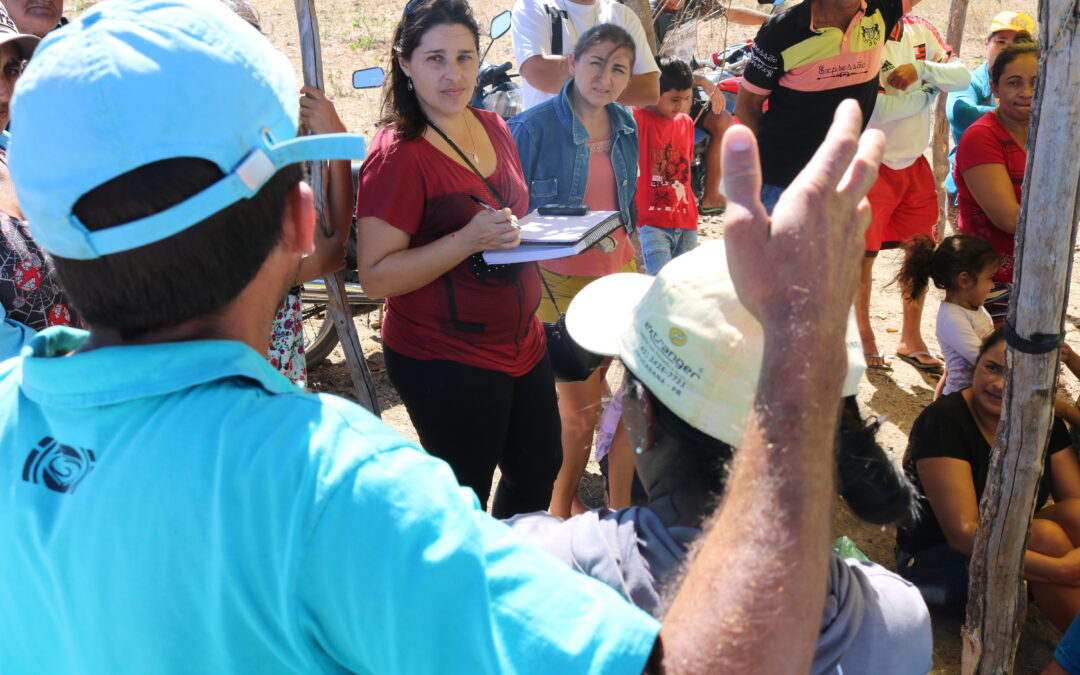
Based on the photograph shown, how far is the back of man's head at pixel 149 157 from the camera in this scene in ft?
2.78

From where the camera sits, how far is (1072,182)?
210 cm

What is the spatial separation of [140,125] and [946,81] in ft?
16.4

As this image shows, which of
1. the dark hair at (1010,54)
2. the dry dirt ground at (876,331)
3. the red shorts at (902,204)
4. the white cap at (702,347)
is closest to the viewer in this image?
the white cap at (702,347)

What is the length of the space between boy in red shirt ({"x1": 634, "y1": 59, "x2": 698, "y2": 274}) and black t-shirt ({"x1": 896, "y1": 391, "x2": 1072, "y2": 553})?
1605 millimetres

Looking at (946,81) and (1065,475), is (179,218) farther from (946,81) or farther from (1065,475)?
(946,81)

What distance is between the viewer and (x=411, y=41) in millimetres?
2705

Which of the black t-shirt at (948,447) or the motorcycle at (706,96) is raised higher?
the motorcycle at (706,96)

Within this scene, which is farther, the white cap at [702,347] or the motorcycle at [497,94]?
the motorcycle at [497,94]

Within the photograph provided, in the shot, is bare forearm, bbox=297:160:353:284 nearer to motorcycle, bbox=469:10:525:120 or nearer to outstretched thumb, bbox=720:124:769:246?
outstretched thumb, bbox=720:124:769:246

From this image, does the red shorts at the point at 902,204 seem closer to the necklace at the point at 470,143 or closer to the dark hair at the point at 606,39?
the dark hair at the point at 606,39

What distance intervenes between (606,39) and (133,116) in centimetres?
302

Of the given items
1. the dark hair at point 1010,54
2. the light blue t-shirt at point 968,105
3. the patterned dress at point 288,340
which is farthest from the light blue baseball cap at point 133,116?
the light blue t-shirt at point 968,105

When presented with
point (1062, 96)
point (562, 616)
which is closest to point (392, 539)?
point (562, 616)

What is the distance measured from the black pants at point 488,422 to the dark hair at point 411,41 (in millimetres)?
723
